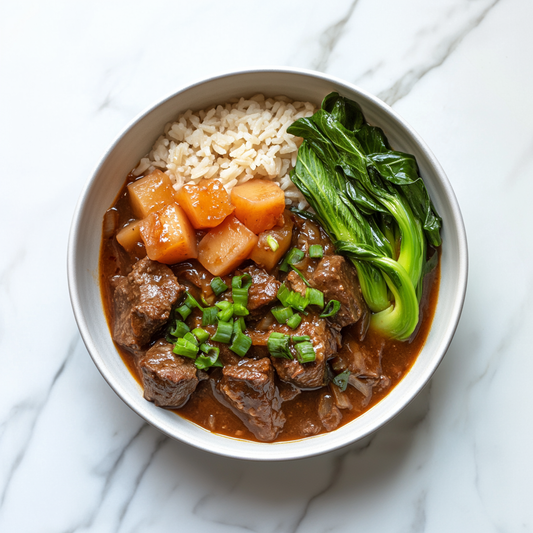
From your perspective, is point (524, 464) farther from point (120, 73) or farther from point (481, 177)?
point (120, 73)

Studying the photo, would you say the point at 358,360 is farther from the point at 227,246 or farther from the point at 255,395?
the point at 227,246

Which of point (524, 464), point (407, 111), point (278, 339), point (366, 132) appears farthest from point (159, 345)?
point (524, 464)

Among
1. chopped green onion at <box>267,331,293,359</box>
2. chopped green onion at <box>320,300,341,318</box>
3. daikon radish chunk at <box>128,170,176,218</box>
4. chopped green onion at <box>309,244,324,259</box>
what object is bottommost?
chopped green onion at <box>267,331,293,359</box>

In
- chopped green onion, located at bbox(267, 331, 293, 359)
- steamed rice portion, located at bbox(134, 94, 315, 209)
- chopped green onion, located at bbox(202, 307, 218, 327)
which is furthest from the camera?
steamed rice portion, located at bbox(134, 94, 315, 209)

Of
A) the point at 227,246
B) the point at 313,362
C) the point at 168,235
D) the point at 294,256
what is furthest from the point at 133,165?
the point at 313,362

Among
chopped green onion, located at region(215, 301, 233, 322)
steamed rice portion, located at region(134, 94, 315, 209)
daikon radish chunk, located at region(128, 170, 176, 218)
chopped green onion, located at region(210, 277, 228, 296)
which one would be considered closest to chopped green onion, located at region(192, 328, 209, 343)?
chopped green onion, located at region(215, 301, 233, 322)

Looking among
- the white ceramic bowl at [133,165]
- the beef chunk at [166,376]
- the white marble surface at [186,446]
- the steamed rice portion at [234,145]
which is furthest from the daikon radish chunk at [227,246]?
the white marble surface at [186,446]

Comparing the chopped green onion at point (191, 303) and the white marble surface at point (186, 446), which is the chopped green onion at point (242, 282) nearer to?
the chopped green onion at point (191, 303)

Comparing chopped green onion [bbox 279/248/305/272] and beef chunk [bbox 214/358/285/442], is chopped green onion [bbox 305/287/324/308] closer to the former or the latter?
chopped green onion [bbox 279/248/305/272]
